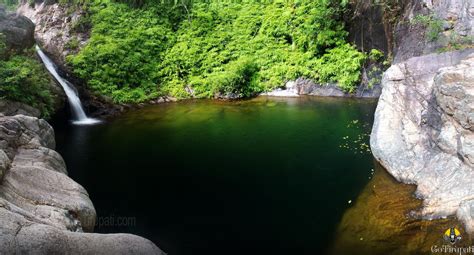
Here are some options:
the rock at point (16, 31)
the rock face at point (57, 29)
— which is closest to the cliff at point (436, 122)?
the rock at point (16, 31)

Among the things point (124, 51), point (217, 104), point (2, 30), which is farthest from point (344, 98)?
point (2, 30)

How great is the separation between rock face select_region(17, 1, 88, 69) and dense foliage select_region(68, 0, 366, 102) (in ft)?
3.34

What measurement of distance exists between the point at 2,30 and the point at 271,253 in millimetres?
17514

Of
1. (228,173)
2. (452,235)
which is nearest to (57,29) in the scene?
(228,173)

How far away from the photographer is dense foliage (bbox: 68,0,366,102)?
2328 centimetres

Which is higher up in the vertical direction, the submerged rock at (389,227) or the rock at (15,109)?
the rock at (15,109)

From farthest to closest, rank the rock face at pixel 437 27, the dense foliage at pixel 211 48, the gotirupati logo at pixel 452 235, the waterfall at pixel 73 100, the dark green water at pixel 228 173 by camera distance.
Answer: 1. the dense foliage at pixel 211 48
2. the waterfall at pixel 73 100
3. the rock face at pixel 437 27
4. the dark green water at pixel 228 173
5. the gotirupati logo at pixel 452 235

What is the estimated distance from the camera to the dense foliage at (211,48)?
23.3 metres

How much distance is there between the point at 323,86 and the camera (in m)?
23.0

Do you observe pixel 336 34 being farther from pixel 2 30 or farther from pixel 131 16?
pixel 2 30

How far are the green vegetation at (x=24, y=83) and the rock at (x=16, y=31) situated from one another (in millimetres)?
706

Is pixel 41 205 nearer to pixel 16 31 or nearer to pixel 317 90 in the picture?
pixel 16 31

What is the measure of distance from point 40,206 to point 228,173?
22.6 ft

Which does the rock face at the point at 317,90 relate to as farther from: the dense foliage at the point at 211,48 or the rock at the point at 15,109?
the rock at the point at 15,109
